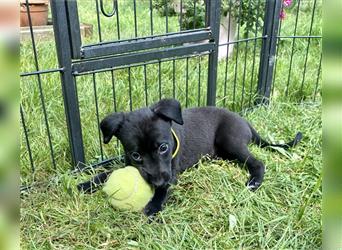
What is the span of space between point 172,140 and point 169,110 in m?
0.21

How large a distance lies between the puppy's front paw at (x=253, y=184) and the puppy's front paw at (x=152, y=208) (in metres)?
0.65

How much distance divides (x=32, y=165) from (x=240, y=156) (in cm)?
152

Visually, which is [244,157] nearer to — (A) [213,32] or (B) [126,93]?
(A) [213,32]

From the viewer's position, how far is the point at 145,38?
2676 millimetres

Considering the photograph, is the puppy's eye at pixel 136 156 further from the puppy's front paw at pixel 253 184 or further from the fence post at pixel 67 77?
the puppy's front paw at pixel 253 184

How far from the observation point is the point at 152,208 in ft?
7.60

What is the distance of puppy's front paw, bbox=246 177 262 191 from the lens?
2.54 meters

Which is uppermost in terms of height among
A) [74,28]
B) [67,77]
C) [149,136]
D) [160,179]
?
[74,28]

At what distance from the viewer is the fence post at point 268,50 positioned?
3537 millimetres

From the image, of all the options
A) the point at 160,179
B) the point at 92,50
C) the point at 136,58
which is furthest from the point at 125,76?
the point at 160,179

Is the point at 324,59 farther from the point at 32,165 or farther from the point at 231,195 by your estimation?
the point at 32,165

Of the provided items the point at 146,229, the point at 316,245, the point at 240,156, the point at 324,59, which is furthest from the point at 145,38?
the point at 324,59

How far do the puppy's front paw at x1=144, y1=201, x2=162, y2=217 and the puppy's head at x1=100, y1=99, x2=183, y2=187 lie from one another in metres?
0.19

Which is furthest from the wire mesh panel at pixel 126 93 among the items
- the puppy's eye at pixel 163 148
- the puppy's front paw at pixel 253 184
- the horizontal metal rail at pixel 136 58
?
the puppy's front paw at pixel 253 184
